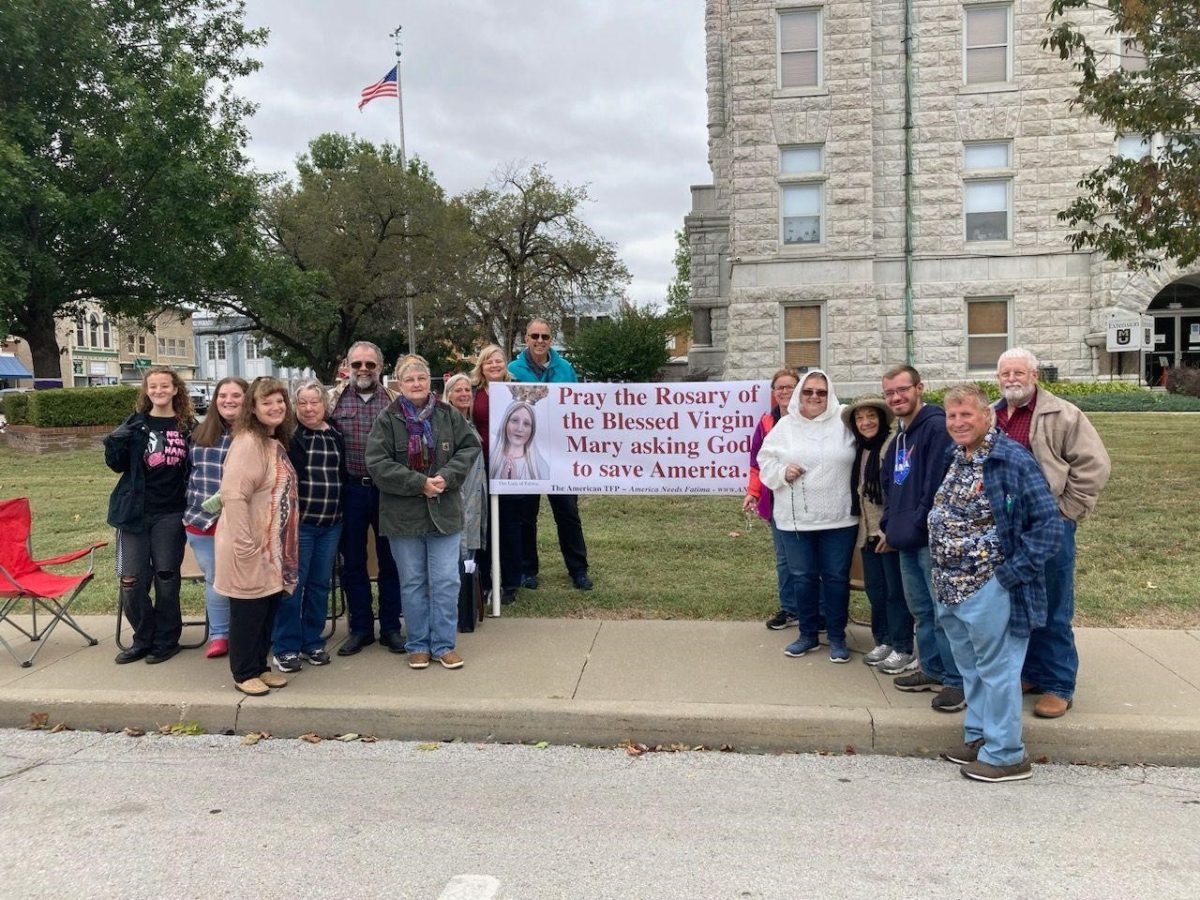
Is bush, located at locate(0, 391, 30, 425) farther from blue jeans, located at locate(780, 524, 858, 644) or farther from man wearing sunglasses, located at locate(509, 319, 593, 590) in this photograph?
blue jeans, located at locate(780, 524, 858, 644)

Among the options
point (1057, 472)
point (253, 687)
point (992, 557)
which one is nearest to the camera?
point (992, 557)

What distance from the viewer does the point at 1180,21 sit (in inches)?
374

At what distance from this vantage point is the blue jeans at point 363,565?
5.71m

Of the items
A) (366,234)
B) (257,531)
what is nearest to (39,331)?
(366,234)

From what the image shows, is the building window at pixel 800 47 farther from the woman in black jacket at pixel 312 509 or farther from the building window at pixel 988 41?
the woman in black jacket at pixel 312 509

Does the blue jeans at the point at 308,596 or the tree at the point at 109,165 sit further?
the tree at the point at 109,165

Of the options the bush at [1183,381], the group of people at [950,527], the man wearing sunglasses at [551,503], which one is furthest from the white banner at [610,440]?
the bush at [1183,381]

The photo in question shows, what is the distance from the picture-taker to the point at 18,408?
19375 millimetres

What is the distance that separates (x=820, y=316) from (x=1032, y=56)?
26.6ft

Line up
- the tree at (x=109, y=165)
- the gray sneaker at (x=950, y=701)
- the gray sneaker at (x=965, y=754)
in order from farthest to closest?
1. the tree at (x=109, y=165)
2. the gray sneaker at (x=950, y=701)
3. the gray sneaker at (x=965, y=754)

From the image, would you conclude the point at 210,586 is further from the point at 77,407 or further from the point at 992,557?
the point at 77,407

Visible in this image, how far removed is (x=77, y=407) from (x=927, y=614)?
1895cm

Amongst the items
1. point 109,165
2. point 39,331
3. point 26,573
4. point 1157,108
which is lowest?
point 26,573

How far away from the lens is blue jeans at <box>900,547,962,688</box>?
4.72m
